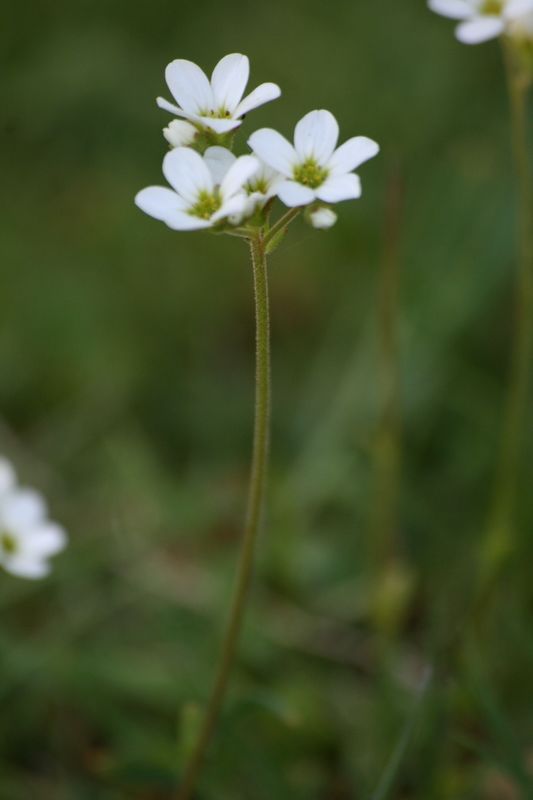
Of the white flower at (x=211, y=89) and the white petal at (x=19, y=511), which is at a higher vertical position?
the white flower at (x=211, y=89)

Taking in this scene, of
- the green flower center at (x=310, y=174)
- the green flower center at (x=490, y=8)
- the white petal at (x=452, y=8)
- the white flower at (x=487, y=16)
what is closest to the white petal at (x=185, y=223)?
the green flower center at (x=310, y=174)

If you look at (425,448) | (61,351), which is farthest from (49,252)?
(425,448)

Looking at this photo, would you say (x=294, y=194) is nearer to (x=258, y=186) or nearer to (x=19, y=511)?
(x=258, y=186)

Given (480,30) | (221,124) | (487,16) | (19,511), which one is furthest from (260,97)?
(19,511)

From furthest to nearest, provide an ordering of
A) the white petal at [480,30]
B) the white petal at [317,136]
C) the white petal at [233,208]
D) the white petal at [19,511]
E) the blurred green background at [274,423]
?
the blurred green background at [274,423], the white petal at [19,511], the white petal at [480,30], the white petal at [317,136], the white petal at [233,208]

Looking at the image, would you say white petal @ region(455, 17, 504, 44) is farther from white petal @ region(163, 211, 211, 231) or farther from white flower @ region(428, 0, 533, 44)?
white petal @ region(163, 211, 211, 231)

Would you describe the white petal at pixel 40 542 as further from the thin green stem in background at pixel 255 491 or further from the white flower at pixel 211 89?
the white flower at pixel 211 89

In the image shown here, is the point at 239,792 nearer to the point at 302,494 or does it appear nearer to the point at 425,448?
the point at 302,494

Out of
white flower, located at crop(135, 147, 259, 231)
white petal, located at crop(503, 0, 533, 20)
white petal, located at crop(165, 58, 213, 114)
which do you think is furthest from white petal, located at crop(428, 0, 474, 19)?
white flower, located at crop(135, 147, 259, 231)
